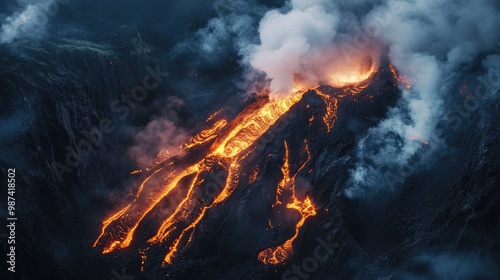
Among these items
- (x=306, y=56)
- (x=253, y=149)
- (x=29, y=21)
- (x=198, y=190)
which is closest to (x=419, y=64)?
(x=306, y=56)

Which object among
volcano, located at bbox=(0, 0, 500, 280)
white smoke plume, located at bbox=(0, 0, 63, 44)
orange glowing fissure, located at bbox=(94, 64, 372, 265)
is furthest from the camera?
white smoke plume, located at bbox=(0, 0, 63, 44)

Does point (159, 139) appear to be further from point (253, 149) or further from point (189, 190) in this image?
point (253, 149)

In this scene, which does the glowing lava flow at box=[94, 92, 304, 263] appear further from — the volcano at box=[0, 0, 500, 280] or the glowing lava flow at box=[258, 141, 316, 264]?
the glowing lava flow at box=[258, 141, 316, 264]

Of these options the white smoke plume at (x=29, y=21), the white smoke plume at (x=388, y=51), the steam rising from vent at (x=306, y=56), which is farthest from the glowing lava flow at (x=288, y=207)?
the white smoke plume at (x=29, y=21)

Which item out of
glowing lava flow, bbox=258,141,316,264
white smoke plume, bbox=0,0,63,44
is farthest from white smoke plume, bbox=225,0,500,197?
white smoke plume, bbox=0,0,63,44

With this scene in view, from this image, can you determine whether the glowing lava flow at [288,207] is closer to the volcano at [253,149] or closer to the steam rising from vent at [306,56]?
the volcano at [253,149]

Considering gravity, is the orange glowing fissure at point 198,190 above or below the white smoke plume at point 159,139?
below

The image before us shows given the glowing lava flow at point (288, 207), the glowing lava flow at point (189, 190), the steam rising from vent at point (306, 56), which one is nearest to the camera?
the glowing lava flow at point (288, 207)

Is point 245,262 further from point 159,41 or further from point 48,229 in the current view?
point 159,41
